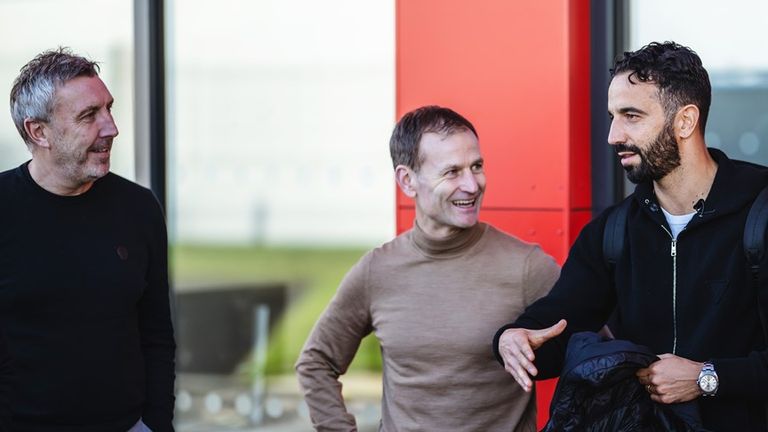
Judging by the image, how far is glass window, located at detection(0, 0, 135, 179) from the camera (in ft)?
20.3

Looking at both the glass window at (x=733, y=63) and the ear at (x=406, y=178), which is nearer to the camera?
the ear at (x=406, y=178)

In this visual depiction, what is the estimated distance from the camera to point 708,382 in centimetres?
320

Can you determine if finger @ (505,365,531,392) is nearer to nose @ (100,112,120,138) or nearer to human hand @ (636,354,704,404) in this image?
human hand @ (636,354,704,404)

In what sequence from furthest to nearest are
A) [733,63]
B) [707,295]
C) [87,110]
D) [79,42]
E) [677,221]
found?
[79,42] → [733,63] → [87,110] → [677,221] → [707,295]

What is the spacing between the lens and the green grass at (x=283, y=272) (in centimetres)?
600

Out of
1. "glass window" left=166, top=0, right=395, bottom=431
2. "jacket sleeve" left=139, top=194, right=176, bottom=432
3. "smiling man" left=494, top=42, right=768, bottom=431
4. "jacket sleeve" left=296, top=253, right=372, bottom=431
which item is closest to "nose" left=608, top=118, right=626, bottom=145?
"smiling man" left=494, top=42, right=768, bottom=431

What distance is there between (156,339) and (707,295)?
1741 mm

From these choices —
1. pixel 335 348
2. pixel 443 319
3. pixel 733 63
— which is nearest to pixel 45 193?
pixel 335 348

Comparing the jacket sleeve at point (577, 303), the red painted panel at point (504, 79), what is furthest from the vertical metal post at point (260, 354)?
the jacket sleeve at point (577, 303)

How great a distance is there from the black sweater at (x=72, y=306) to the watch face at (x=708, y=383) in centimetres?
171

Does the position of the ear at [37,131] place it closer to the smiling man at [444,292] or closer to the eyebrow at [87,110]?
the eyebrow at [87,110]

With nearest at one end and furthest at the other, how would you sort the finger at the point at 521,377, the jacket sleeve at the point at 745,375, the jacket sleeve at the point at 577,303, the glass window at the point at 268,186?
the jacket sleeve at the point at 745,375
the finger at the point at 521,377
the jacket sleeve at the point at 577,303
the glass window at the point at 268,186

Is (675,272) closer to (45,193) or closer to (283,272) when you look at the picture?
(45,193)

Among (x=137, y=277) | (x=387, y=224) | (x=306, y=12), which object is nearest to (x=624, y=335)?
(x=137, y=277)
